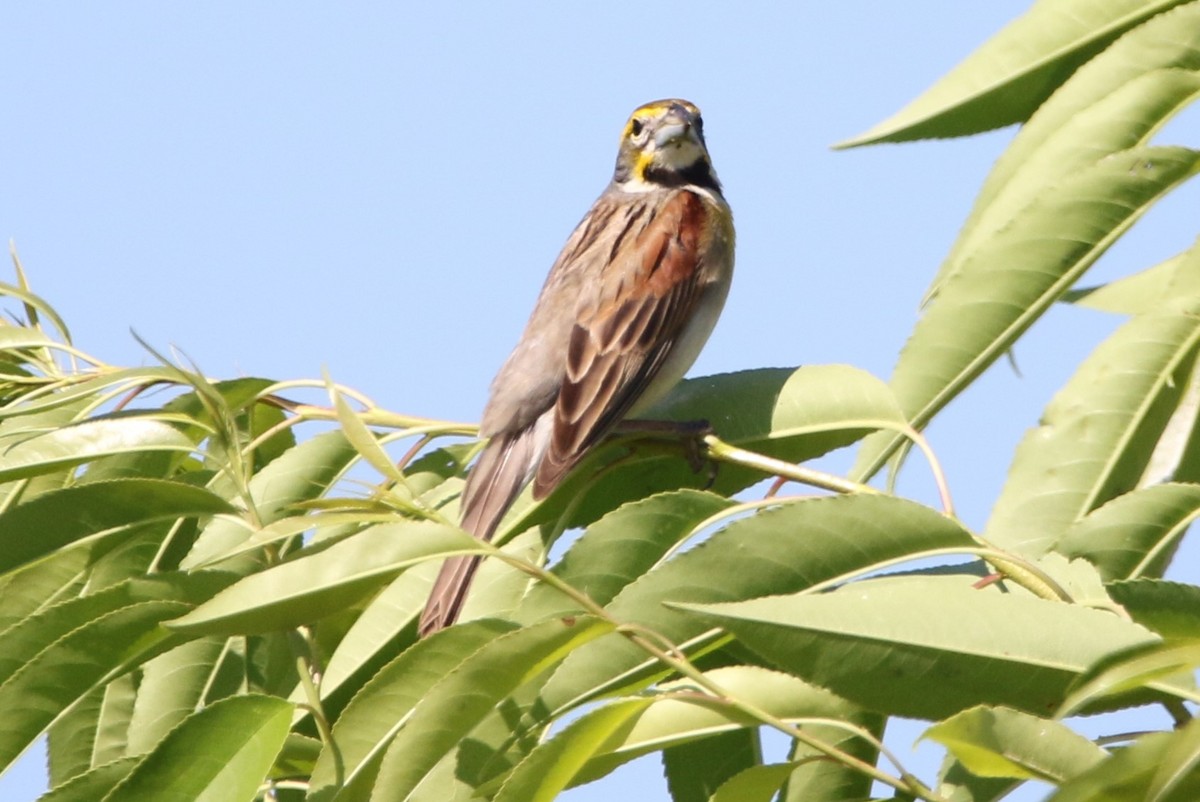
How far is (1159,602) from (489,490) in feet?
9.64

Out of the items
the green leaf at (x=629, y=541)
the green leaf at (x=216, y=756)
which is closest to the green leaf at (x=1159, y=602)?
the green leaf at (x=629, y=541)

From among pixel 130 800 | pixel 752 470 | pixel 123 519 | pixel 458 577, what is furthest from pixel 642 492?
pixel 130 800

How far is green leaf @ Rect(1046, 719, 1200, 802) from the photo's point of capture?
5.70 ft

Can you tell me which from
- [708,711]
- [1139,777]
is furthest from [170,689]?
[1139,777]

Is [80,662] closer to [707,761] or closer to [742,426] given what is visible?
[707,761]

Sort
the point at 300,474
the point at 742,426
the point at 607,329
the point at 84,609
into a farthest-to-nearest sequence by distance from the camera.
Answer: the point at 607,329 < the point at 300,474 < the point at 742,426 < the point at 84,609

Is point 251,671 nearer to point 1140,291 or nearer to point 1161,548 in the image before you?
point 1161,548

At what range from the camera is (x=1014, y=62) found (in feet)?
11.8

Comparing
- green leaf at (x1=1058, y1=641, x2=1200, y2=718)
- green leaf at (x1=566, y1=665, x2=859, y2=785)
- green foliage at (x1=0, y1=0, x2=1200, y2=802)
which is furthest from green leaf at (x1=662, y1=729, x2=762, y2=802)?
green leaf at (x1=1058, y1=641, x2=1200, y2=718)

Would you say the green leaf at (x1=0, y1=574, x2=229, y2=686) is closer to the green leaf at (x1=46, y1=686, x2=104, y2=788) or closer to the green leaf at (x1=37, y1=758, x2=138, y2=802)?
the green leaf at (x1=37, y1=758, x2=138, y2=802)

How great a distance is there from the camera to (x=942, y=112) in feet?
11.7

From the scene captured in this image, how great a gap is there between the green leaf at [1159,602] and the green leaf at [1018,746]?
17cm

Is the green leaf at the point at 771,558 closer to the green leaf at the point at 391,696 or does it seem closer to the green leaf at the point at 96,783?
the green leaf at the point at 391,696

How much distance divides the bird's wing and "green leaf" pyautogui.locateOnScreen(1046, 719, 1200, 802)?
2.80 m
